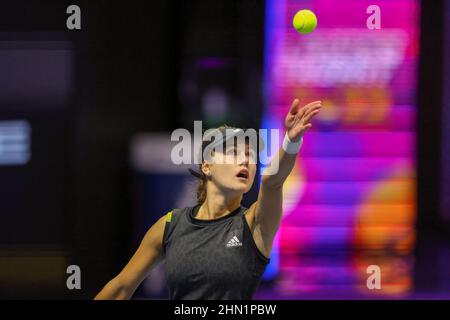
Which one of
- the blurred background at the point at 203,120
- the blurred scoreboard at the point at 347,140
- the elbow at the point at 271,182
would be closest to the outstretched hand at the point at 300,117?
the elbow at the point at 271,182

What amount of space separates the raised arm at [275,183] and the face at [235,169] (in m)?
0.15

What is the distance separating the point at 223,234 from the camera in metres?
4.03

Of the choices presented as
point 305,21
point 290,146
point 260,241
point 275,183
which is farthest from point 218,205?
point 305,21

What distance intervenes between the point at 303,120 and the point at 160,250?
3.31 feet

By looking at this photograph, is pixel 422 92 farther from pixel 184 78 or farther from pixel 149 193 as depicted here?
pixel 149 193

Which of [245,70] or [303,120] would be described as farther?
[245,70]

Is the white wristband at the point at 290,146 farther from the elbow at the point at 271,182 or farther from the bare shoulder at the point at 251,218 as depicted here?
the bare shoulder at the point at 251,218

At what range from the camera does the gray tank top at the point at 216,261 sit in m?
3.92

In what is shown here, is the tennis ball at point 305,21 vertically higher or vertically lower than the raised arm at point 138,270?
higher

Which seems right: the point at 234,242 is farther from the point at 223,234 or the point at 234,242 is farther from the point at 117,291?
the point at 117,291

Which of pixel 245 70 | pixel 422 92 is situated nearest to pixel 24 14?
pixel 245 70

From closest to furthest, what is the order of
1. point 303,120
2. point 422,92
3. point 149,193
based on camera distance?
point 303,120 → point 149,193 → point 422,92

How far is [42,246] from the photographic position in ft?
28.5

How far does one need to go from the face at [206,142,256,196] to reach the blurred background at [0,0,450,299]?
12.7 ft
